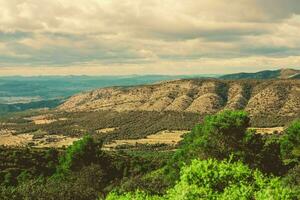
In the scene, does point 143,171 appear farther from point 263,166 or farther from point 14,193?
point 14,193

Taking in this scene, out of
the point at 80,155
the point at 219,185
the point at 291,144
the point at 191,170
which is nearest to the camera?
the point at 219,185

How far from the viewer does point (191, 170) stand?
3647 cm

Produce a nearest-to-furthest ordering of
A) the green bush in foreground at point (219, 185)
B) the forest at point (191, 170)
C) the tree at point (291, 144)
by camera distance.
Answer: the green bush in foreground at point (219, 185), the forest at point (191, 170), the tree at point (291, 144)

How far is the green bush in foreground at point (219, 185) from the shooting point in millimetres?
32094

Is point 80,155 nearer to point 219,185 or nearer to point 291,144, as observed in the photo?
point 291,144

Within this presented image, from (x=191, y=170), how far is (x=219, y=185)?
7.86ft

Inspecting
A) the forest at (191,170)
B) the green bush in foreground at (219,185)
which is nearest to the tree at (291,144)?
the forest at (191,170)

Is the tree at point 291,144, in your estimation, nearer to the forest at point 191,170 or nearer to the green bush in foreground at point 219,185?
the forest at point 191,170

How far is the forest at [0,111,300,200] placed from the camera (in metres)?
35.4

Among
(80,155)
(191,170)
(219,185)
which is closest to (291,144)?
(80,155)

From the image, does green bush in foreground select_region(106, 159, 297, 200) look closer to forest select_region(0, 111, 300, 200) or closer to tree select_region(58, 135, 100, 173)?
forest select_region(0, 111, 300, 200)

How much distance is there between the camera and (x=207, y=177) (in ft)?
117

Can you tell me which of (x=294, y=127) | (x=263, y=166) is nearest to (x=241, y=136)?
(x=263, y=166)

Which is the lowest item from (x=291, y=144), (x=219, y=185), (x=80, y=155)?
(x=80, y=155)
